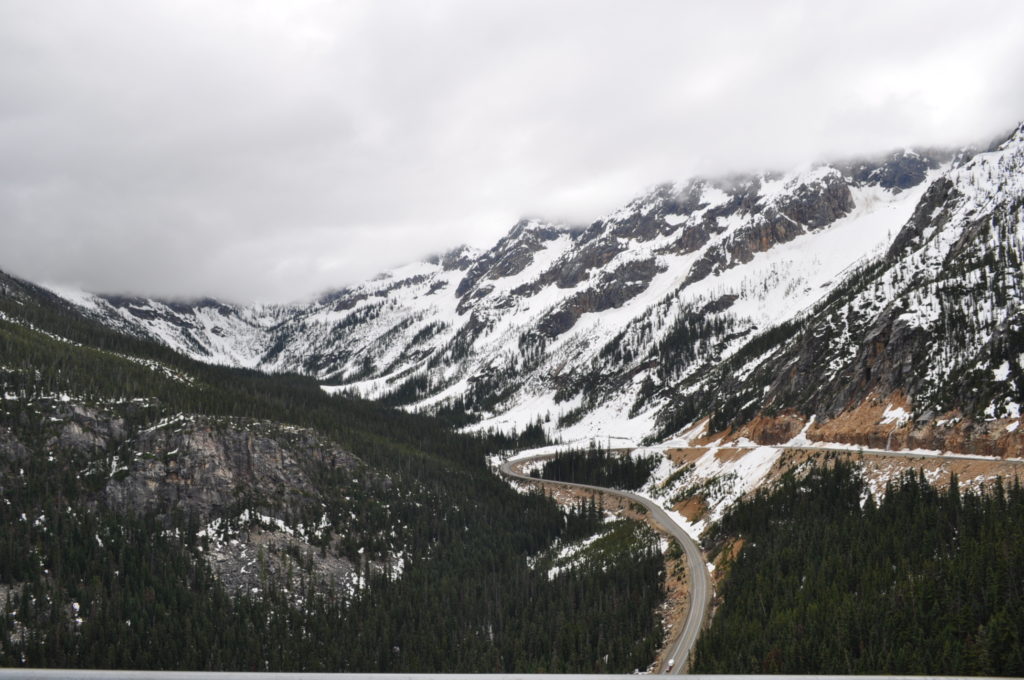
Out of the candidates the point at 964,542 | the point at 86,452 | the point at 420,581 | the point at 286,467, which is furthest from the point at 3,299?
the point at 964,542

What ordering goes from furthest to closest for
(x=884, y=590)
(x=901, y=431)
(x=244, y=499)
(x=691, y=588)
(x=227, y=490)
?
(x=227, y=490) < (x=244, y=499) < (x=901, y=431) < (x=691, y=588) < (x=884, y=590)

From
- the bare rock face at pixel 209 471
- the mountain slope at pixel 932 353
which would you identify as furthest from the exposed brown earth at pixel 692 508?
the bare rock face at pixel 209 471

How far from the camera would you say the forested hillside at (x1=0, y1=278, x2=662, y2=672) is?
54.7m

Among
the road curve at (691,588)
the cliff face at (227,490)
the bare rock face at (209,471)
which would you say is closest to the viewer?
the road curve at (691,588)

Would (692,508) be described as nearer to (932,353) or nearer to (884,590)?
(932,353)

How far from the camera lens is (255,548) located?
75562mm

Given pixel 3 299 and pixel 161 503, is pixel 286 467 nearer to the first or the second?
pixel 161 503

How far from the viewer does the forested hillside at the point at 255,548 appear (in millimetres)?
54656

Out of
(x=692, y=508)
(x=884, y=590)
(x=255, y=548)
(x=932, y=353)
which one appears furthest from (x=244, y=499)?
(x=932, y=353)

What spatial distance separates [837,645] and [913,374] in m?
50.7

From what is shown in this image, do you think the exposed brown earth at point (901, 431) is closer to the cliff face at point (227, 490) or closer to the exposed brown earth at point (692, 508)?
the exposed brown earth at point (692, 508)

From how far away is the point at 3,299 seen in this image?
16412cm

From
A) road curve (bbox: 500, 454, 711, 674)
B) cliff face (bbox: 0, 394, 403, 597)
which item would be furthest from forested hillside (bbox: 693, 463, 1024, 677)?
cliff face (bbox: 0, 394, 403, 597)

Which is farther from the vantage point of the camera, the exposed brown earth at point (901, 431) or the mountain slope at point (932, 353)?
the mountain slope at point (932, 353)
